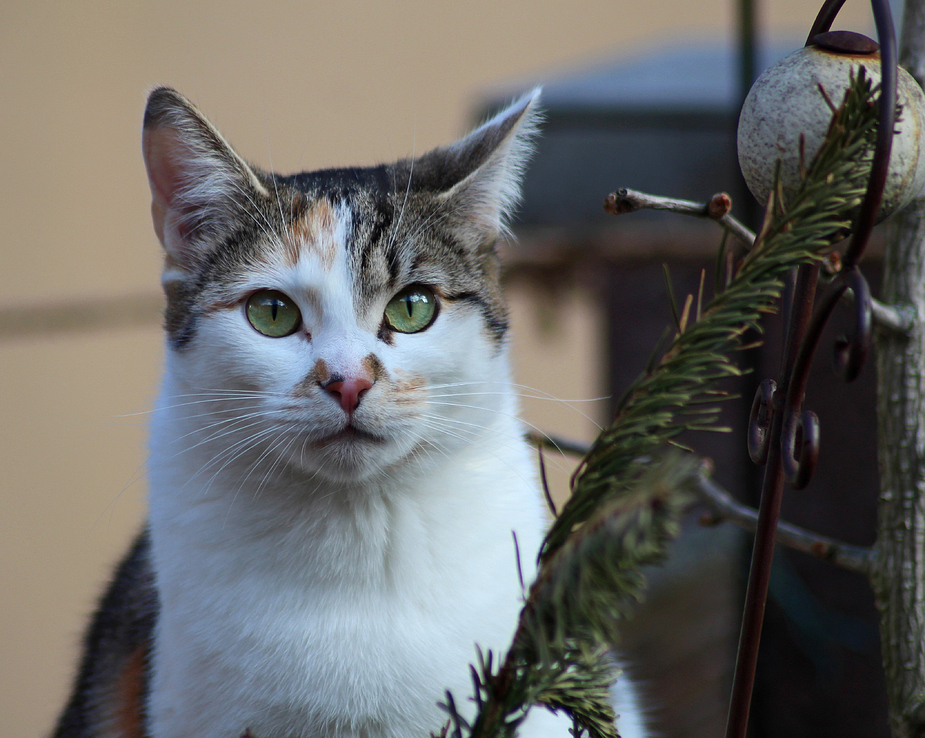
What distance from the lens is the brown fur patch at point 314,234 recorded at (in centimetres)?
76

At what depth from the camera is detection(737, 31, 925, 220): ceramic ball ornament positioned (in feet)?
1.32

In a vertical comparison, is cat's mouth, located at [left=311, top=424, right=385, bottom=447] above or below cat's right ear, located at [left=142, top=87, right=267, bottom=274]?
below

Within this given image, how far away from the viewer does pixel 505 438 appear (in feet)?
2.73

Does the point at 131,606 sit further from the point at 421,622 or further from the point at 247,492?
the point at 421,622

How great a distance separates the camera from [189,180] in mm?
836

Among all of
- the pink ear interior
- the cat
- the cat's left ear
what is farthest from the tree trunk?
the pink ear interior

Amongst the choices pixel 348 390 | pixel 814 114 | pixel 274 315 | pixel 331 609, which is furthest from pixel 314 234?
pixel 814 114

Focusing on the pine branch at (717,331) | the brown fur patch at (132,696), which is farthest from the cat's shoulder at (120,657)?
the pine branch at (717,331)

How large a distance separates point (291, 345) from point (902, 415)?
524 mm

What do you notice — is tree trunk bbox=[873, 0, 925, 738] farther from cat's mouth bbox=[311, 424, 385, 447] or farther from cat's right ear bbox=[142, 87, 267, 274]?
cat's right ear bbox=[142, 87, 267, 274]

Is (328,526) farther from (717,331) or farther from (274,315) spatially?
(717,331)

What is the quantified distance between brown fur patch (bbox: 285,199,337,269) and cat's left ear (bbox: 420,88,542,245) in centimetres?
13

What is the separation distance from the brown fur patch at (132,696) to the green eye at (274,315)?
39cm

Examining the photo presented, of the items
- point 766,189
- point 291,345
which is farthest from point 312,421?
point 766,189
